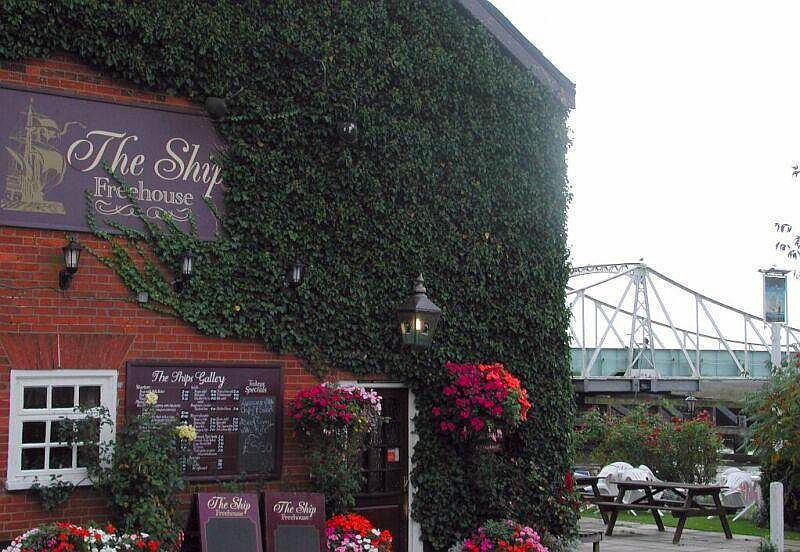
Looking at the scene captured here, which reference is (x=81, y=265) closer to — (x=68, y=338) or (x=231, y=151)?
(x=68, y=338)

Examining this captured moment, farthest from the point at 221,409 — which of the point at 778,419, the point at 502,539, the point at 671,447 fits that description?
the point at 671,447

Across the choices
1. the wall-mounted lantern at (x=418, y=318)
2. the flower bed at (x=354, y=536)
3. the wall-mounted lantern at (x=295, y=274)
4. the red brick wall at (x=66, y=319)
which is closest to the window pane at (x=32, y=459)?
the red brick wall at (x=66, y=319)

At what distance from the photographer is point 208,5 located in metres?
9.80

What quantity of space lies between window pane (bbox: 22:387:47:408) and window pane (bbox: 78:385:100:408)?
0.31 m

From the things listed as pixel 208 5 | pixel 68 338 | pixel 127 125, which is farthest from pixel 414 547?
pixel 208 5

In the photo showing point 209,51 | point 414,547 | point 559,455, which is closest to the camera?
point 209,51

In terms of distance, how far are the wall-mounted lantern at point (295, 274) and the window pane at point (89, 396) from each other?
2.14m

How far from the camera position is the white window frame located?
8516 mm

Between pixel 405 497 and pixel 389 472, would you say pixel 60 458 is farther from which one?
pixel 405 497

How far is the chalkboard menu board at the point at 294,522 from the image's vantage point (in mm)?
9211

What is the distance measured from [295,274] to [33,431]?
2.85 metres

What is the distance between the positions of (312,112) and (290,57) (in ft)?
1.96

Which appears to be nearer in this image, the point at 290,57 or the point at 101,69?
the point at 101,69

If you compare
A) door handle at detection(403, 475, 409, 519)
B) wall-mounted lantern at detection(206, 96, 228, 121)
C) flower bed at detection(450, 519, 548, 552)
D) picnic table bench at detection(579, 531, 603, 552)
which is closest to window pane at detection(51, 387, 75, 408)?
wall-mounted lantern at detection(206, 96, 228, 121)
